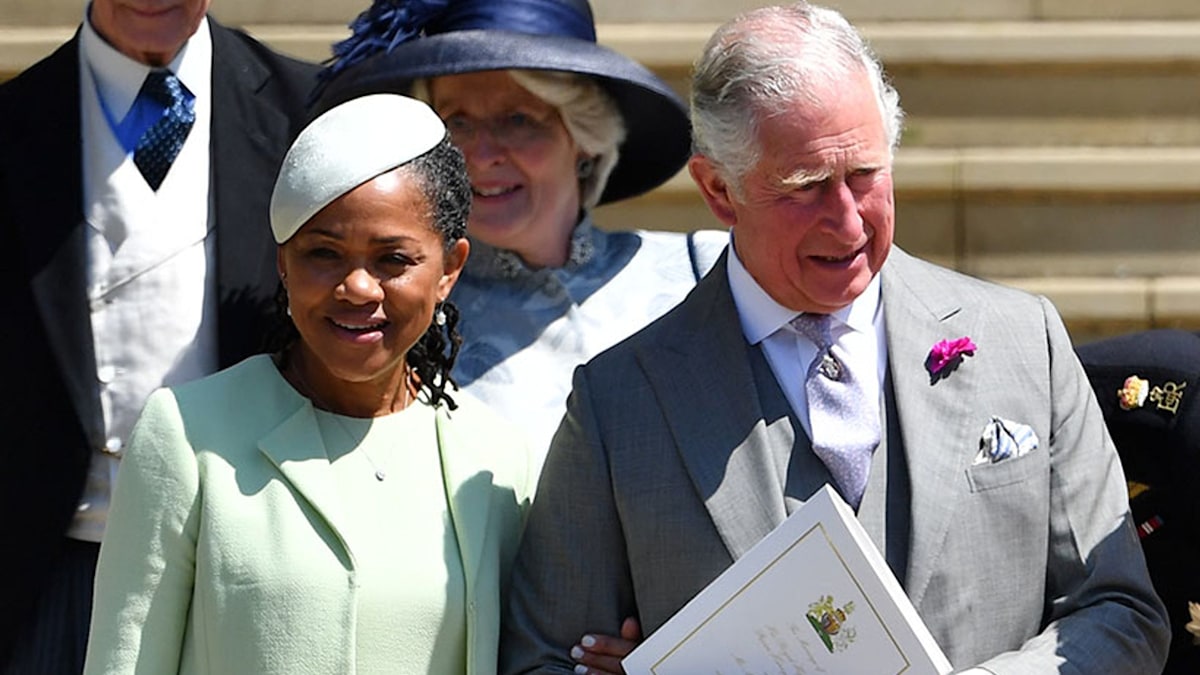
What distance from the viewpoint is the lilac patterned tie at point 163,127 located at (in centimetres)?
366

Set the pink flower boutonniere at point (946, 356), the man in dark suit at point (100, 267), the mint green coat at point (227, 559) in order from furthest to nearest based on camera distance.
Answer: the man in dark suit at point (100, 267)
the pink flower boutonniere at point (946, 356)
the mint green coat at point (227, 559)

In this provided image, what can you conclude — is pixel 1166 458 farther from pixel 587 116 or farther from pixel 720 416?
pixel 587 116

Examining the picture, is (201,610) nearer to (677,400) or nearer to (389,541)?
(389,541)

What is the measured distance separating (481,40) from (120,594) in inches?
49.6

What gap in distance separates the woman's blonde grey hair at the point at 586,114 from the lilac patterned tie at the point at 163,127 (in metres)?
0.43

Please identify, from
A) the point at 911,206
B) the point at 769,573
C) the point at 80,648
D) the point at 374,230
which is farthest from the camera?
the point at 911,206

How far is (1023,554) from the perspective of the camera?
2.89 meters

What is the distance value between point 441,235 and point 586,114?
2.72 ft

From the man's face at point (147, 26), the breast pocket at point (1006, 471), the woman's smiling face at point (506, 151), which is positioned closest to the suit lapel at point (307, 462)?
the woman's smiling face at point (506, 151)

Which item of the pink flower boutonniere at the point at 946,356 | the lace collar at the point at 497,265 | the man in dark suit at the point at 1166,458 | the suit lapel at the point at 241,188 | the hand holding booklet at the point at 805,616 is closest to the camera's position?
the hand holding booklet at the point at 805,616

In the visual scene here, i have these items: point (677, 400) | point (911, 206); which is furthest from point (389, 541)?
point (911, 206)

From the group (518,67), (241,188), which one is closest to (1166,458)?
(518,67)

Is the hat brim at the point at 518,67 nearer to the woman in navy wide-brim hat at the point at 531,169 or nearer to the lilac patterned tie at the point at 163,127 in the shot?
the woman in navy wide-brim hat at the point at 531,169

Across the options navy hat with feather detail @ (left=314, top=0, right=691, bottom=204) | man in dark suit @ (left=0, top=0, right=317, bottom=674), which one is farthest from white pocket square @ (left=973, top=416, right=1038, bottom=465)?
man in dark suit @ (left=0, top=0, right=317, bottom=674)
